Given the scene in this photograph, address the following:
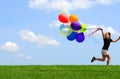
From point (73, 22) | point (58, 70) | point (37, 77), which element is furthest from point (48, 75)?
point (73, 22)

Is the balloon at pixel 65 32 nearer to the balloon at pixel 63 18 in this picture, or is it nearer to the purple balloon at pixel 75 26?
the purple balloon at pixel 75 26

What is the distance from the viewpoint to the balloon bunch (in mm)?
17109

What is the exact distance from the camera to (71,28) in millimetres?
17188

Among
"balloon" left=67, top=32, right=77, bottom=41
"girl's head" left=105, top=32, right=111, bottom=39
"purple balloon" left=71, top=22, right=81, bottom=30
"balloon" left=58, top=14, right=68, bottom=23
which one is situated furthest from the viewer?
"girl's head" left=105, top=32, right=111, bottom=39

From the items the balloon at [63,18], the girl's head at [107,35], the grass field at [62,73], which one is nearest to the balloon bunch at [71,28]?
the balloon at [63,18]

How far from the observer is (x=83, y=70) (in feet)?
47.0

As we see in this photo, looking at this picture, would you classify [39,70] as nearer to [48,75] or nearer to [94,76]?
[48,75]

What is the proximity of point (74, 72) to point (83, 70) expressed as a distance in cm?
84

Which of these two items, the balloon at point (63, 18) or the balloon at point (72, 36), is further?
the balloon at point (72, 36)

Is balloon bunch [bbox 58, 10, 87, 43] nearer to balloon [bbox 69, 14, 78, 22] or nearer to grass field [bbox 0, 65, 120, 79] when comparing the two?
balloon [bbox 69, 14, 78, 22]

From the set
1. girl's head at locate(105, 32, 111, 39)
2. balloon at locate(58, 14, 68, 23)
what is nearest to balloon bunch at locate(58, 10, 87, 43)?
balloon at locate(58, 14, 68, 23)

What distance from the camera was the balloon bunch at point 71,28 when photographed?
17.1 meters

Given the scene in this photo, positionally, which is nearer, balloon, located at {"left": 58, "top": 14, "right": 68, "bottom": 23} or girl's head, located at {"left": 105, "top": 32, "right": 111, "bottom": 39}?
balloon, located at {"left": 58, "top": 14, "right": 68, "bottom": 23}

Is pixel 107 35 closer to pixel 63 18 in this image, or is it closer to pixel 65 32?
pixel 65 32
